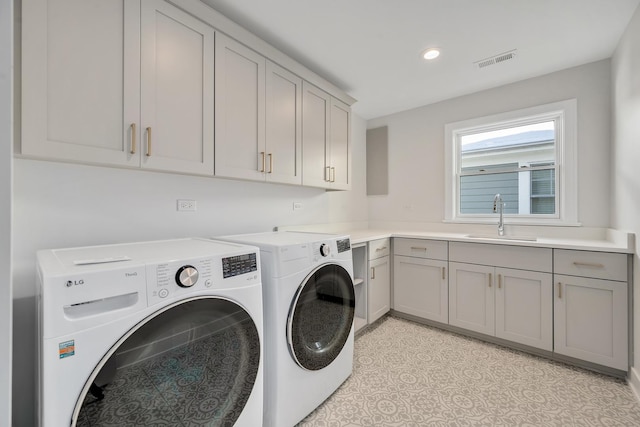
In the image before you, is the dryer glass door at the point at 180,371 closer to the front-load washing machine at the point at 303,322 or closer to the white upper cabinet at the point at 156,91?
the front-load washing machine at the point at 303,322

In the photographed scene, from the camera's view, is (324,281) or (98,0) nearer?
(98,0)

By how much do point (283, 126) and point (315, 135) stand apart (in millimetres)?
393

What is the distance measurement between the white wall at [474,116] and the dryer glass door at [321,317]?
75.5 inches

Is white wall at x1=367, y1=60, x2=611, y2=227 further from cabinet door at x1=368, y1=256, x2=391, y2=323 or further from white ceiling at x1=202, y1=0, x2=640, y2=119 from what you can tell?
cabinet door at x1=368, y1=256, x2=391, y2=323

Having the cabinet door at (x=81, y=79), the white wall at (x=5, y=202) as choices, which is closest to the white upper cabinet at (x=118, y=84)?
the cabinet door at (x=81, y=79)

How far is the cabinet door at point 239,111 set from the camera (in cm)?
168

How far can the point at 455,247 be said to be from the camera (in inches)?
99.3

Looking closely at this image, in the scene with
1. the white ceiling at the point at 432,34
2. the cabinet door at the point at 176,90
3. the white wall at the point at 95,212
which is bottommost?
the white wall at the point at 95,212

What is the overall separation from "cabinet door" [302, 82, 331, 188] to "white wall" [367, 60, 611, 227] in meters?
1.29

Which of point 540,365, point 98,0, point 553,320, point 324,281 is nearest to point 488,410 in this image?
point 540,365

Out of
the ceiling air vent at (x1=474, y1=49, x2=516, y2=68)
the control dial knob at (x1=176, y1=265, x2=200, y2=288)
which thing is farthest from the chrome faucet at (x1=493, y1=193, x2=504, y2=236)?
the control dial knob at (x1=176, y1=265, x2=200, y2=288)

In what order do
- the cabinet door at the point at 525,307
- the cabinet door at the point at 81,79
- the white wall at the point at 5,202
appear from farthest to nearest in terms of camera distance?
the cabinet door at the point at 525,307 → the cabinet door at the point at 81,79 → the white wall at the point at 5,202

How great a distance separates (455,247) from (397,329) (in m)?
0.96

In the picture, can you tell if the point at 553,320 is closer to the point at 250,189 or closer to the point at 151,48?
the point at 250,189
